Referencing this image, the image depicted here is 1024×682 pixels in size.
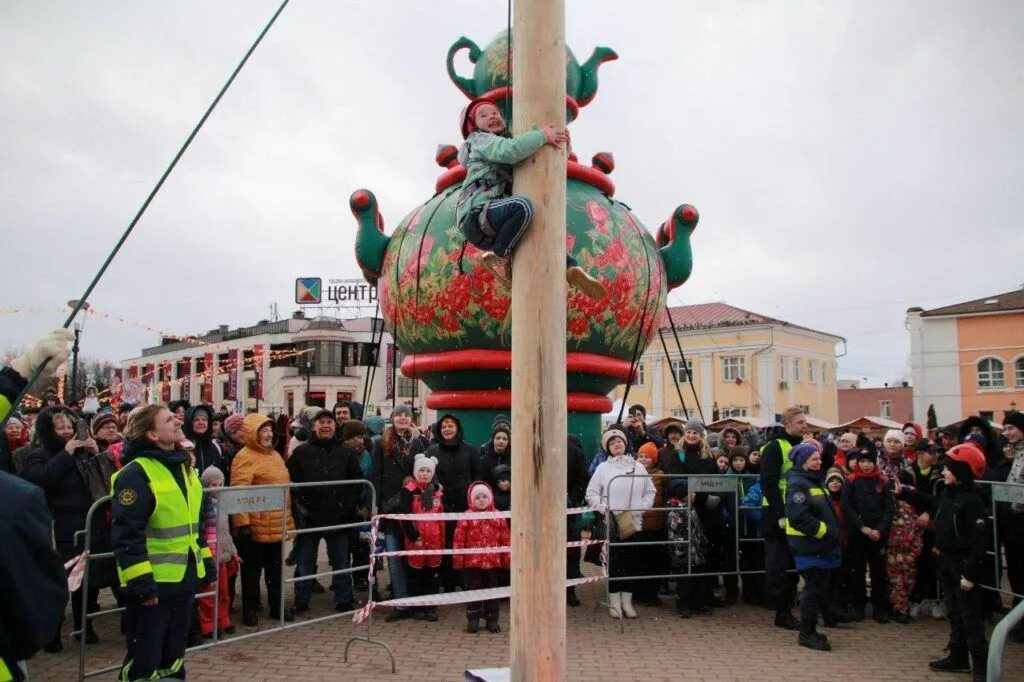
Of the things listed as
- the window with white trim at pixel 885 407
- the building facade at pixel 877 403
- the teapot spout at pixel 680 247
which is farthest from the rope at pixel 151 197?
the window with white trim at pixel 885 407

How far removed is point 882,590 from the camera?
7301 mm

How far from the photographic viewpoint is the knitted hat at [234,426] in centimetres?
764

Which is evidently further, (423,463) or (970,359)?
(970,359)

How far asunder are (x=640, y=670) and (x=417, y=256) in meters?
4.27

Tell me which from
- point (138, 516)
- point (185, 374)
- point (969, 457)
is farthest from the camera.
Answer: point (185, 374)

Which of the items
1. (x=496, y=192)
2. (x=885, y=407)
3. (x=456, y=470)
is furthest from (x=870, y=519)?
(x=885, y=407)

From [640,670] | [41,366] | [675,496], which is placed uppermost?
[41,366]

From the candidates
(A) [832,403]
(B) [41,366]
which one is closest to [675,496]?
(B) [41,366]

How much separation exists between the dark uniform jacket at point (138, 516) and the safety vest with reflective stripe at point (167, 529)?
0.02 meters

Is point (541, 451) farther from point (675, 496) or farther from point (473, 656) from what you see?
point (675, 496)

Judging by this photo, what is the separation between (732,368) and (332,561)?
132ft

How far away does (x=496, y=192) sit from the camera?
110 inches

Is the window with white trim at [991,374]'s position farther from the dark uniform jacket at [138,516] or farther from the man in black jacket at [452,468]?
the dark uniform jacket at [138,516]

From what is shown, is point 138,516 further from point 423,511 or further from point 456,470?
point 456,470
